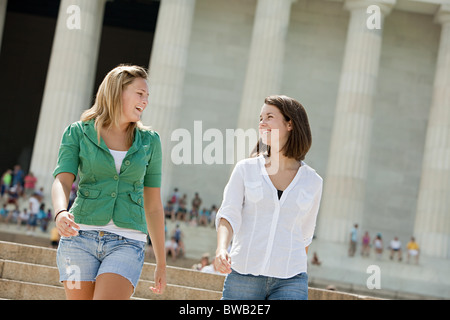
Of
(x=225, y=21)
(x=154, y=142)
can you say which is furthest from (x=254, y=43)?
(x=154, y=142)

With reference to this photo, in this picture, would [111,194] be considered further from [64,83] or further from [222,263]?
[64,83]

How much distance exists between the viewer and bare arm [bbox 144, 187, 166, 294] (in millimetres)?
5695

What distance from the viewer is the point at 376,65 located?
44.7m

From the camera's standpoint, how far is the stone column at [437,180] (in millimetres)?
42594

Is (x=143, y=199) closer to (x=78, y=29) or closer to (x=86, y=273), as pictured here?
(x=86, y=273)

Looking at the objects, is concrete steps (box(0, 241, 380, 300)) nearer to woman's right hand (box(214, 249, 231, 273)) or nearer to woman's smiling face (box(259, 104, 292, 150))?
woman's smiling face (box(259, 104, 292, 150))

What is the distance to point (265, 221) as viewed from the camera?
18.3 feet

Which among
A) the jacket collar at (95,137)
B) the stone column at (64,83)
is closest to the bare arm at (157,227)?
the jacket collar at (95,137)

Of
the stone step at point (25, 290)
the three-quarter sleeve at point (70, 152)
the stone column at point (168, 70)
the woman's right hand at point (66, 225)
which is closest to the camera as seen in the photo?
the woman's right hand at point (66, 225)

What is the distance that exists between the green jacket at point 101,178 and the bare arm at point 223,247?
61 centimetres

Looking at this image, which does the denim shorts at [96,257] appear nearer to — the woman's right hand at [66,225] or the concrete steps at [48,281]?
the woman's right hand at [66,225]

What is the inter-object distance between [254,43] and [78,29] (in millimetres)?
11067

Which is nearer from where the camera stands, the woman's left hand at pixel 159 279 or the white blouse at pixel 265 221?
the white blouse at pixel 265 221

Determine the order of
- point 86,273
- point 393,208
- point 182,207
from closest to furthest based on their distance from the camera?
point 86,273 < point 182,207 < point 393,208
